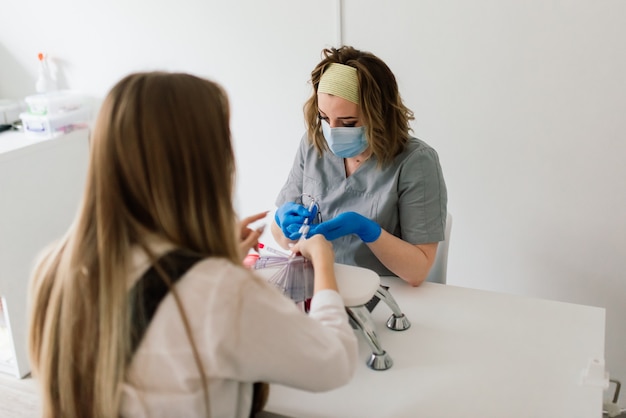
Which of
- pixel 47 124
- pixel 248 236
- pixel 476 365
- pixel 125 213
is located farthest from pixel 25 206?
pixel 476 365

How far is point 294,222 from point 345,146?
0.77ft

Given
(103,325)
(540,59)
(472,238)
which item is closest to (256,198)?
(472,238)

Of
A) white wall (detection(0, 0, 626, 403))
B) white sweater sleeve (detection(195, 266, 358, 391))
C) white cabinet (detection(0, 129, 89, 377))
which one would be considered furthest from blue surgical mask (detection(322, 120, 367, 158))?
white cabinet (detection(0, 129, 89, 377))

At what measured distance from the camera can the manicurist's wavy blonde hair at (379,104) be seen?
1511mm

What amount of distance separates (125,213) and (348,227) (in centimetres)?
70

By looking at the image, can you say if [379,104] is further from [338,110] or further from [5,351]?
[5,351]

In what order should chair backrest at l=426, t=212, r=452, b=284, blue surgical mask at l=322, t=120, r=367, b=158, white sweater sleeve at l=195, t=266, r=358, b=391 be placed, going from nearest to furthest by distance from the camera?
1. white sweater sleeve at l=195, t=266, r=358, b=391
2. blue surgical mask at l=322, t=120, r=367, b=158
3. chair backrest at l=426, t=212, r=452, b=284

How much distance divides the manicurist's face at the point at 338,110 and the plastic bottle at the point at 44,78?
1.57m

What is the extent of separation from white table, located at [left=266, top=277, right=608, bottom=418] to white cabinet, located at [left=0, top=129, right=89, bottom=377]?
1.51 meters

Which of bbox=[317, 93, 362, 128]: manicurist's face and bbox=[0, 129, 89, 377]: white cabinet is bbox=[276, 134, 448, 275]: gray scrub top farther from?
bbox=[0, 129, 89, 377]: white cabinet

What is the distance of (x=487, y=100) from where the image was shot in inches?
77.8

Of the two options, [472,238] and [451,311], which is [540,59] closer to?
[472,238]

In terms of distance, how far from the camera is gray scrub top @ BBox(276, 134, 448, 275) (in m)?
1.54

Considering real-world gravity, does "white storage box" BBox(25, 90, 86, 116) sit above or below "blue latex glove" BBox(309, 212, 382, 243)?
above
